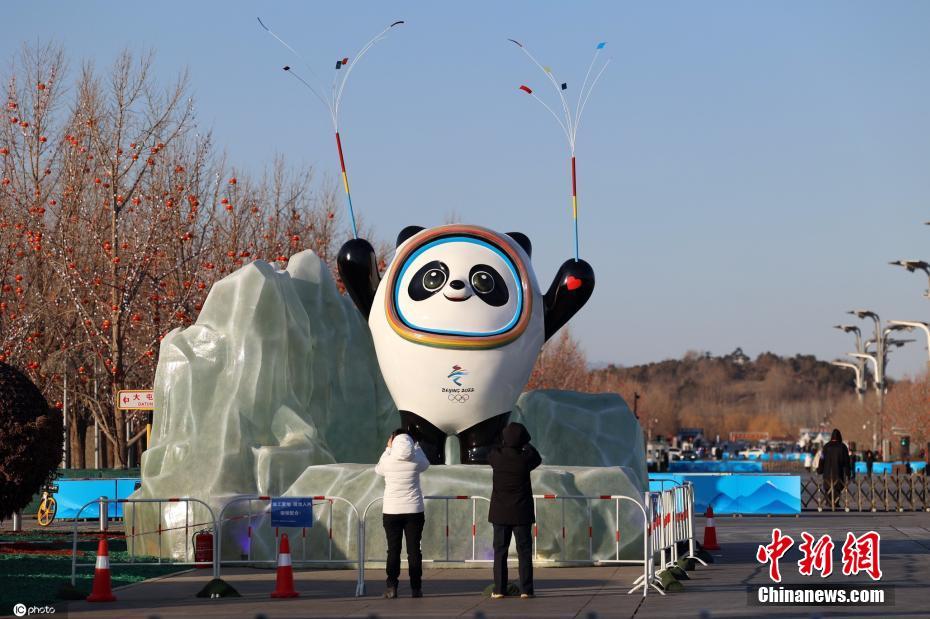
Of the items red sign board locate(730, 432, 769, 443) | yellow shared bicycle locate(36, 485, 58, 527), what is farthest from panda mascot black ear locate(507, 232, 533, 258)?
red sign board locate(730, 432, 769, 443)

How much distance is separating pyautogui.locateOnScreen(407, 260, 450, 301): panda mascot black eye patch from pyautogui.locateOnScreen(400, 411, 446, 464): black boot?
1515 mm

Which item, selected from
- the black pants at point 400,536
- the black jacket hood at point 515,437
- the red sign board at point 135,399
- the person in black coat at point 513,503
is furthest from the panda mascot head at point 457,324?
the red sign board at point 135,399

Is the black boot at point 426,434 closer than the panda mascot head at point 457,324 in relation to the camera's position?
No

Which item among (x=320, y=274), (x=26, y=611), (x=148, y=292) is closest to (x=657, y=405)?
(x=148, y=292)

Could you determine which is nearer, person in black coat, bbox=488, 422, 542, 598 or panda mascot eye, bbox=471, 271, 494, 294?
person in black coat, bbox=488, 422, 542, 598

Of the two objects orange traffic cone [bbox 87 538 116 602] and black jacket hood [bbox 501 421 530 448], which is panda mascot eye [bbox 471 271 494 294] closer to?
black jacket hood [bbox 501 421 530 448]

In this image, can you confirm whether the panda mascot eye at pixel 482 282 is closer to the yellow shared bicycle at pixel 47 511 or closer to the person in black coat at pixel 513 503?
the person in black coat at pixel 513 503

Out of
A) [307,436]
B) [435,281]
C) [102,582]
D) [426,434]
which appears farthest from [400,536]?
[307,436]

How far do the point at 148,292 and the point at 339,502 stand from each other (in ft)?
61.1

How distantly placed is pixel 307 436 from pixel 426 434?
5.47ft

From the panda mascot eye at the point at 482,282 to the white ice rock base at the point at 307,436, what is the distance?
2.18 m

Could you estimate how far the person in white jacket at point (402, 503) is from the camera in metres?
13.2

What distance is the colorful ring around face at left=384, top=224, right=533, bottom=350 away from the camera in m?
17.3

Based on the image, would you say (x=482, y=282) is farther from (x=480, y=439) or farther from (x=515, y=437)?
(x=515, y=437)
